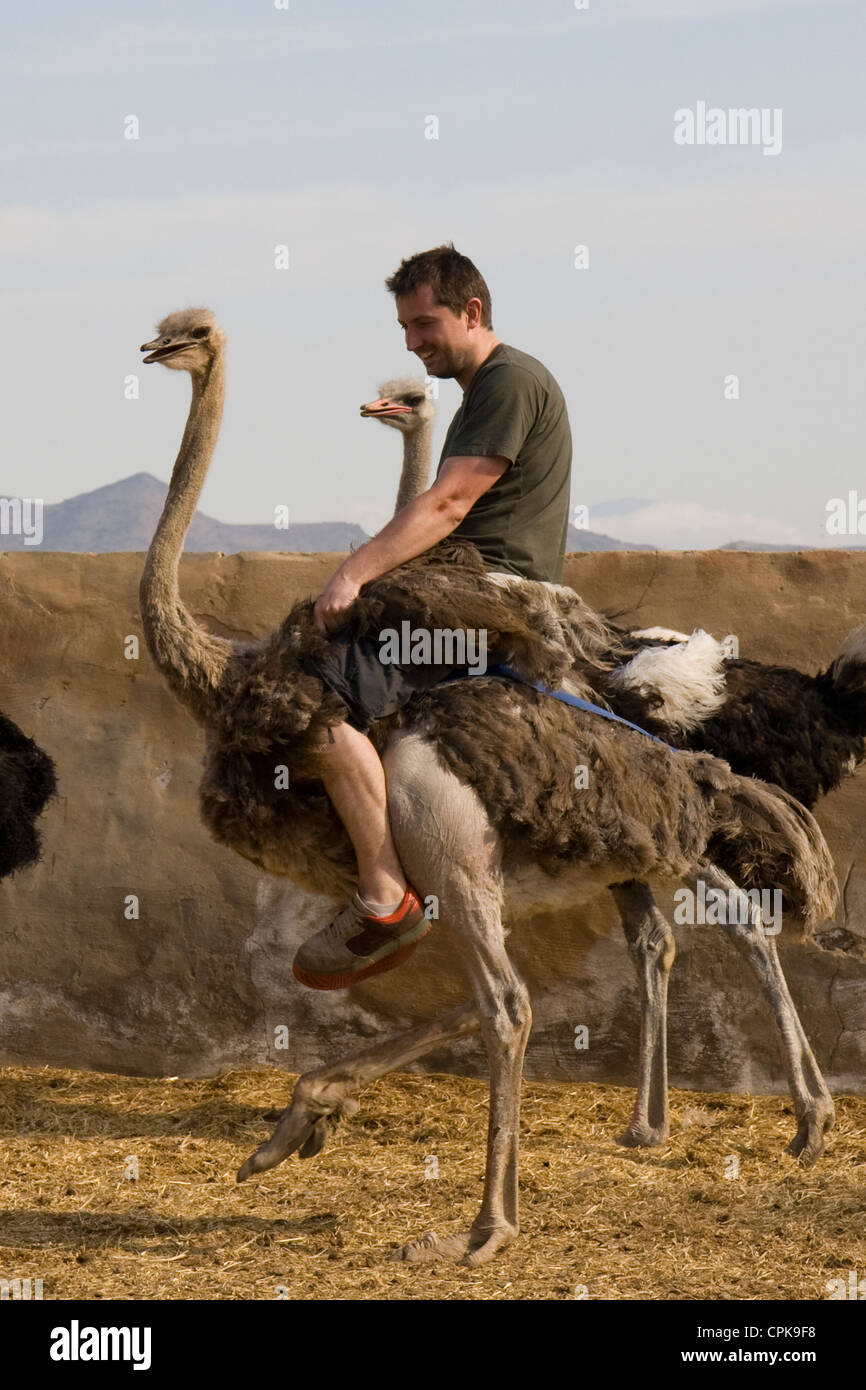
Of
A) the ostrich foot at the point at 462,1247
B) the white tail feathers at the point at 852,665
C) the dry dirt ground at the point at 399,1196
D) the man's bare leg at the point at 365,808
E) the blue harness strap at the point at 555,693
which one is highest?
the white tail feathers at the point at 852,665

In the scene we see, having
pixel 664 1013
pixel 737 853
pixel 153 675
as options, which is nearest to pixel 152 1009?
pixel 153 675

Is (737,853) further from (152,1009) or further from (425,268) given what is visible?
(152,1009)

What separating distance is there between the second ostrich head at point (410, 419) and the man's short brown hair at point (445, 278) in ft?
4.18

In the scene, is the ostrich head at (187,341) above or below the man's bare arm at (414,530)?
above

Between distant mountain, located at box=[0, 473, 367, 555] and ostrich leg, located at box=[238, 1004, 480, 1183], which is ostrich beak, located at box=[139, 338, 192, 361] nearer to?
ostrich leg, located at box=[238, 1004, 480, 1183]

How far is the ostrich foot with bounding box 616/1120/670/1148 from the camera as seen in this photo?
6.02 metres

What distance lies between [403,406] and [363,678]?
2.05m

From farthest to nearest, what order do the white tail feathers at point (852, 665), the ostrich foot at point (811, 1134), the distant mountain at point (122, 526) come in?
the distant mountain at point (122, 526) → the white tail feathers at point (852, 665) → the ostrich foot at point (811, 1134)

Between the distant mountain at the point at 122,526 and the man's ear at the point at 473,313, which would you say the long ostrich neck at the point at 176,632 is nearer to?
the man's ear at the point at 473,313

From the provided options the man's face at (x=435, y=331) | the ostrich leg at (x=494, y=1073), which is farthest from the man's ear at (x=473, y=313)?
the ostrich leg at (x=494, y=1073)

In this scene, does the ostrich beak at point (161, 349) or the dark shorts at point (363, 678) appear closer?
the dark shorts at point (363, 678)

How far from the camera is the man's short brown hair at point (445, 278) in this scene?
16.7ft

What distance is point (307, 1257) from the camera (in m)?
4.65

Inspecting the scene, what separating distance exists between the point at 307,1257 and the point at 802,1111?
6.30ft
